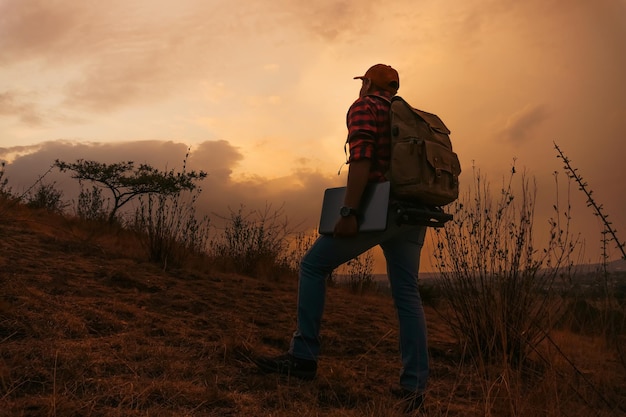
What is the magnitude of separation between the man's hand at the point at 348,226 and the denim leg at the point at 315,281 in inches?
3.2

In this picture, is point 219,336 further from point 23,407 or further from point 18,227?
point 18,227

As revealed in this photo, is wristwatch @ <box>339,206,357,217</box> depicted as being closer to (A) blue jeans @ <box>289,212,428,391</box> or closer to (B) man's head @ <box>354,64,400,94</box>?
(A) blue jeans @ <box>289,212,428,391</box>

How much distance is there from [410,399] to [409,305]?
45 centimetres

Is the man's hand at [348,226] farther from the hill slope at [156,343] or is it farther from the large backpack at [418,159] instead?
the hill slope at [156,343]

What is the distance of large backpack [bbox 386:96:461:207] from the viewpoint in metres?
2.40

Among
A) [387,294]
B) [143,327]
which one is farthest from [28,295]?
[387,294]

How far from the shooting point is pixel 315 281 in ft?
8.73

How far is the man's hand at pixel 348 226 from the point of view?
2.42 meters

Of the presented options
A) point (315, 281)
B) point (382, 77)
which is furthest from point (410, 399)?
point (382, 77)

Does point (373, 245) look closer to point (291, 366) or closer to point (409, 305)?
point (409, 305)

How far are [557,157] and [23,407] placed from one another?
9.17 ft

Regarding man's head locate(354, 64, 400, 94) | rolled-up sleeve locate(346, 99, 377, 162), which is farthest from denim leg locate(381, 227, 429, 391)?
man's head locate(354, 64, 400, 94)

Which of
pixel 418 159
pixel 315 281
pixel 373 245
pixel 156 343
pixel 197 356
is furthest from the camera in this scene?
pixel 156 343

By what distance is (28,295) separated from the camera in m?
3.84
